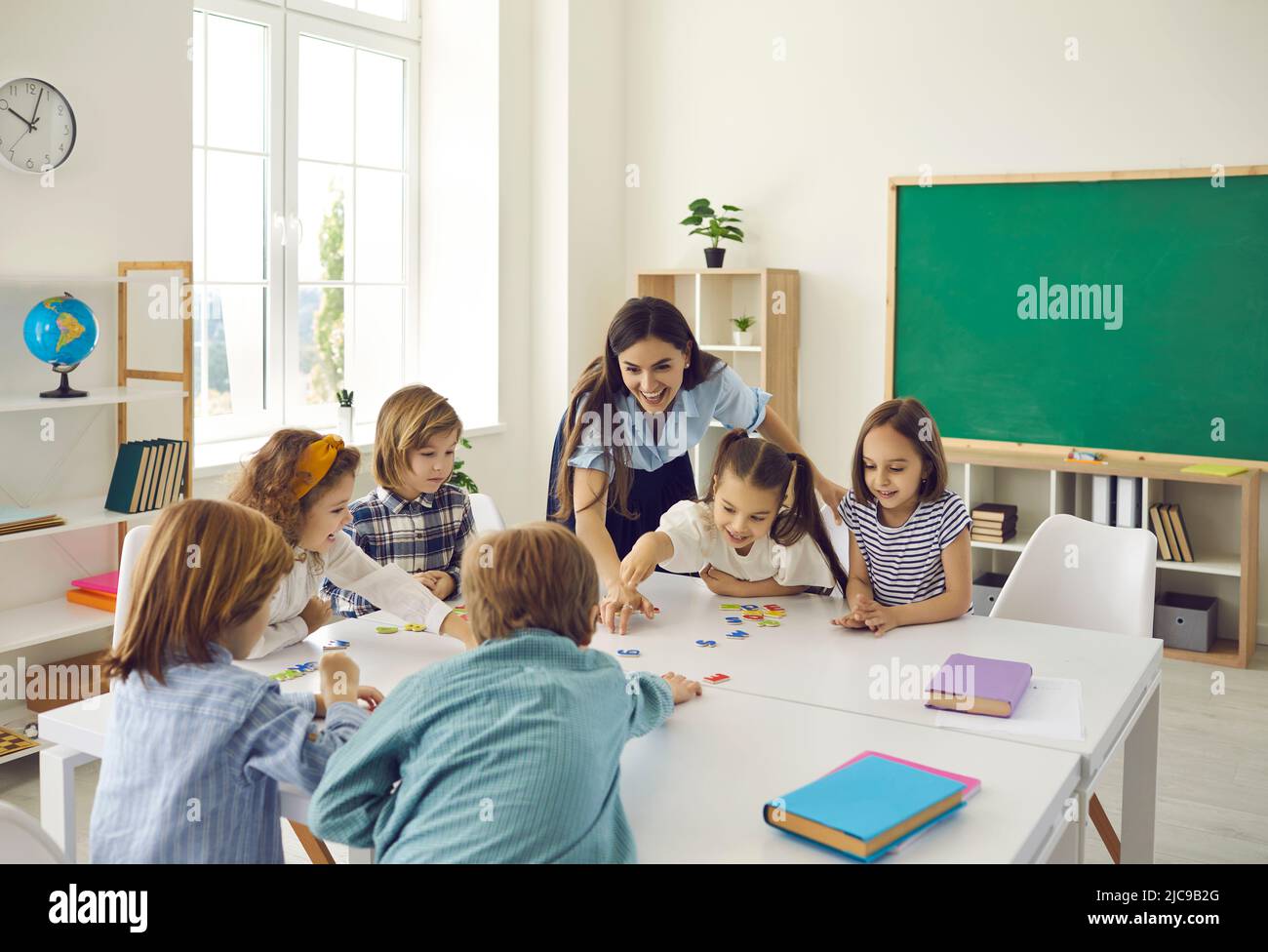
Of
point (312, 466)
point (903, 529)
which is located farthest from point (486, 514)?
point (903, 529)

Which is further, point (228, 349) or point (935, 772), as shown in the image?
point (228, 349)

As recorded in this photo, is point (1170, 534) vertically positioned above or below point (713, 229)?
below

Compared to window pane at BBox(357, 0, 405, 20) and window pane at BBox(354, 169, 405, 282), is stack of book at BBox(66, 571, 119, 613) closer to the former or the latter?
window pane at BBox(354, 169, 405, 282)

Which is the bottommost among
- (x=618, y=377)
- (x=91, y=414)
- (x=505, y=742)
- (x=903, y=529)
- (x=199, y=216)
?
(x=505, y=742)

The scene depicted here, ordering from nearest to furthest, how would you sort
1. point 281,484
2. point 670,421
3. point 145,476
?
point 281,484
point 670,421
point 145,476

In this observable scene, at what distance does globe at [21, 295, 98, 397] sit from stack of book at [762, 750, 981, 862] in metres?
2.70

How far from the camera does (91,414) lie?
12.1 ft

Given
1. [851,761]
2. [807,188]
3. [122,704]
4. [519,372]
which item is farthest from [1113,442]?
[122,704]

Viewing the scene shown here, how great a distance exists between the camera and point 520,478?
557 cm

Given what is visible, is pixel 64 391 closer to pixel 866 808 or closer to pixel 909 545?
pixel 909 545

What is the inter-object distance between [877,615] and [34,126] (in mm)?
2787

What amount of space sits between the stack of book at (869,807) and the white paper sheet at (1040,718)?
0.26m

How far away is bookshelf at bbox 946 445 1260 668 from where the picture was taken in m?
4.23

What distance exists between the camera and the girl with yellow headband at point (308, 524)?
212cm
